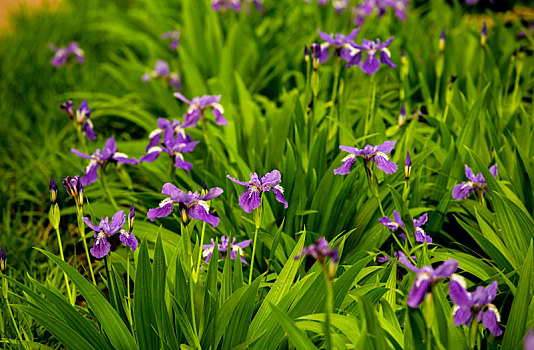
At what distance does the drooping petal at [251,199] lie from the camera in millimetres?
1584

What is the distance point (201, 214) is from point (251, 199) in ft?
0.50

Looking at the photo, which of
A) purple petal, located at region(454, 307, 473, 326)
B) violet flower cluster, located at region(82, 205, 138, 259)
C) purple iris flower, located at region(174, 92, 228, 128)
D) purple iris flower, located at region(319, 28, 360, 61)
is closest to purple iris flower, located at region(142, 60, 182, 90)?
purple iris flower, located at region(174, 92, 228, 128)

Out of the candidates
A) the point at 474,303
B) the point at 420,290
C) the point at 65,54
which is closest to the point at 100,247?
the point at 420,290

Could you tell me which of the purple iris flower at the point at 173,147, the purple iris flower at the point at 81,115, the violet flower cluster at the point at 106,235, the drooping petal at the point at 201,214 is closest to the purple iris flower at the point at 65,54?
the purple iris flower at the point at 81,115

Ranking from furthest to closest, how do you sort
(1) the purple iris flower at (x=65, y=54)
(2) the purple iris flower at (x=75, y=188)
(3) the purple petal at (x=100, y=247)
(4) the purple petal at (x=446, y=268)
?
(1) the purple iris flower at (x=65, y=54) → (2) the purple iris flower at (x=75, y=188) → (3) the purple petal at (x=100, y=247) → (4) the purple petal at (x=446, y=268)

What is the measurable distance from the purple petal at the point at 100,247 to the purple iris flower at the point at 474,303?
0.93 m

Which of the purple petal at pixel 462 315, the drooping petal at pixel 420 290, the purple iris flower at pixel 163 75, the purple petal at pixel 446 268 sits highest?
the purple iris flower at pixel 163 75

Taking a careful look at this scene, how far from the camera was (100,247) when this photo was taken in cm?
155

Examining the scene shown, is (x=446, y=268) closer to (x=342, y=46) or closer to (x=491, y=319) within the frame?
(x=491, y=319)

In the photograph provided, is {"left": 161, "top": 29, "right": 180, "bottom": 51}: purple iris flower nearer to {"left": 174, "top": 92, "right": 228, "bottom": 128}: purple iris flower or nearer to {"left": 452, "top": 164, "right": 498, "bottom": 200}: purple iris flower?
{"left": 174, "top": 92, "right": 228, "bottom": 128}: purple iris flower

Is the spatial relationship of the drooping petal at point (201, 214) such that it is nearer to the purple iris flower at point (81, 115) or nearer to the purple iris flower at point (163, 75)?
the purple iris flower at point (81, 115)

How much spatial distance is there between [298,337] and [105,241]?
0.61 meters

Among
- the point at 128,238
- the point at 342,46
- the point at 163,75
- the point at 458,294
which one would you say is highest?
the point at 342,46

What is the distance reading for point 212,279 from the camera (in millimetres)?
1678
